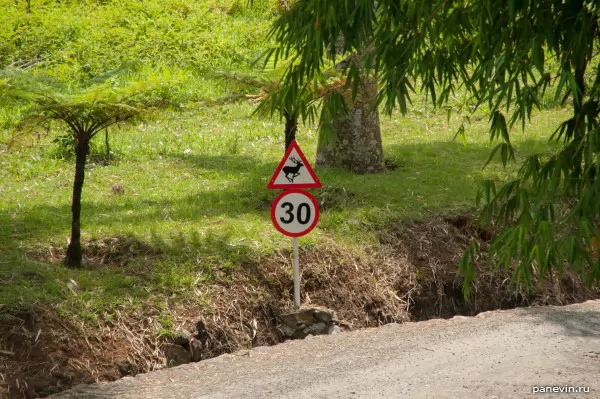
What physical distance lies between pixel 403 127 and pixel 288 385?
1057cm

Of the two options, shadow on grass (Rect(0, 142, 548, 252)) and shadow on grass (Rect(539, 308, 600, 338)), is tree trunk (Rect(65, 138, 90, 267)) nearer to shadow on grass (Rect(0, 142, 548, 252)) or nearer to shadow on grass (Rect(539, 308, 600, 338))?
shadow on grass (Rect(0, 142, 548, 252))

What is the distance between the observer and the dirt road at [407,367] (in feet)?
22.6

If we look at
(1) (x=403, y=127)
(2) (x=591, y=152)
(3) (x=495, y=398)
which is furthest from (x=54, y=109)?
(1) (x=403, y=127)

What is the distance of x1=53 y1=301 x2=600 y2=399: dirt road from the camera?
6.89m

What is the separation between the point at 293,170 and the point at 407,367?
2660 mm

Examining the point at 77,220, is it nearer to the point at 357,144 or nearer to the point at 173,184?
the point at 173,184

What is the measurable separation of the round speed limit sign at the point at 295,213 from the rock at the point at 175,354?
172cm

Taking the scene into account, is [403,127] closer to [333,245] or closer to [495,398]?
[333,245]

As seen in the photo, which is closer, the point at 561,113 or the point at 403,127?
the point at 403,127

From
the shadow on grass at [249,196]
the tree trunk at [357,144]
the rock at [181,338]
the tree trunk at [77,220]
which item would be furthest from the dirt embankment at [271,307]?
the tree trunk at [357,144]

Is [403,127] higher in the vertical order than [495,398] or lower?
higher

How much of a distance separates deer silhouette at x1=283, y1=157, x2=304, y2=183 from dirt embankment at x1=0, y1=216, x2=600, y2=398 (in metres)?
1.01

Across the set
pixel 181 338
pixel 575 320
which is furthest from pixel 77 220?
pixel 575 320

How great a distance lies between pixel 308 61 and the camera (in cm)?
467
